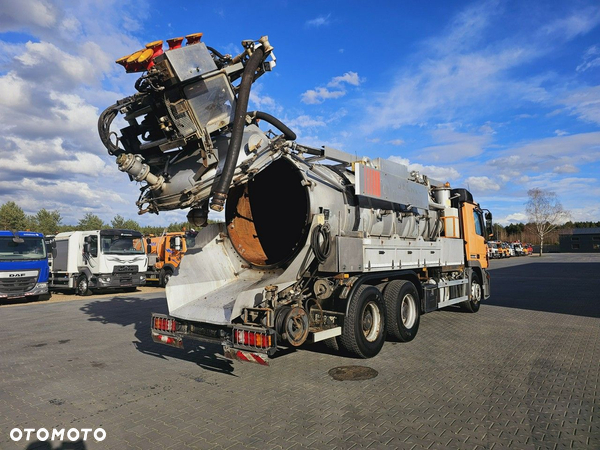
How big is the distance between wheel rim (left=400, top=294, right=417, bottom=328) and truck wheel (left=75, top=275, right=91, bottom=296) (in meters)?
15.3

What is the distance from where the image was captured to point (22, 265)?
16094 mm

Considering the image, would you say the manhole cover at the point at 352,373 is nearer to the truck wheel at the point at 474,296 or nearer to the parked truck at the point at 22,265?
the truck wheel at the point at 474,296

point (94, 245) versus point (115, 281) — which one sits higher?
point (94, 245)

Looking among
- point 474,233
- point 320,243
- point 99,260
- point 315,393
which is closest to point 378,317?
point 320,243

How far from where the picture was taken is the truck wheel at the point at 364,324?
647 centimetres

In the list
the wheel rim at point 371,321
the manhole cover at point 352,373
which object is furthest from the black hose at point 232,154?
the wheel rim at point 371,321

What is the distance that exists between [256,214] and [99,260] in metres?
12.9

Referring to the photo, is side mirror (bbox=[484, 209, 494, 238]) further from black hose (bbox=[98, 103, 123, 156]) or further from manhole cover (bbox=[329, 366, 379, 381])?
black hose (bbox=[98, 103, 123, 156])

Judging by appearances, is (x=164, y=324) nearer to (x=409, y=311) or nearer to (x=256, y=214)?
(x=256, y=214)

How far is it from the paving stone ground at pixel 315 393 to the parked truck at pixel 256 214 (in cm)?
63

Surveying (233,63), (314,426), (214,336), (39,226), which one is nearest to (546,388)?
(314,426)

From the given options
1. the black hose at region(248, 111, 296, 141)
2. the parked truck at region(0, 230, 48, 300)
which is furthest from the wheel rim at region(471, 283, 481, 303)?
the parked truck at region(0, 230, 48, 300)

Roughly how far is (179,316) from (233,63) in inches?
156

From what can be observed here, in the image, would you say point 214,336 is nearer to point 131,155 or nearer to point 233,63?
point 131,155
